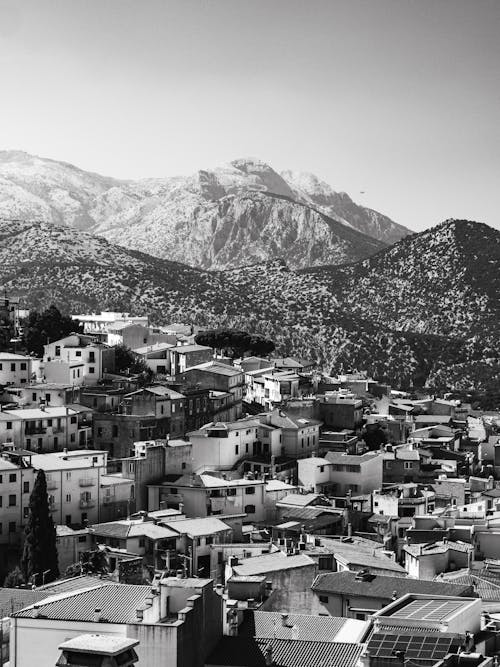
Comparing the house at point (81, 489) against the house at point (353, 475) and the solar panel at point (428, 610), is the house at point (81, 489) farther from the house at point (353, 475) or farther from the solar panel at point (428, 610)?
the solar panel at point (428, 610)

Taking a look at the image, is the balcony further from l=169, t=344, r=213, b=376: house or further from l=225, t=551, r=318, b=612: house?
l=169, t=344, r=213, b=376: house

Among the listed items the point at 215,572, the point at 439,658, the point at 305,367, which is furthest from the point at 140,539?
the point at 305,367

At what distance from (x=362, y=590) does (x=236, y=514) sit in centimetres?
1806

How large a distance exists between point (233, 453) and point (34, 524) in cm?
1829

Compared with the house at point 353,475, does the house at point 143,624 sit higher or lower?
higher

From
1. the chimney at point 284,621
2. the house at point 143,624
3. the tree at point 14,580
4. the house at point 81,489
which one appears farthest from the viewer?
the house at point 81,489

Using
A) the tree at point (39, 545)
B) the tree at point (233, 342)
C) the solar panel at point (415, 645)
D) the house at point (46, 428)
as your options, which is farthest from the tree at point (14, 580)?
the tree at point (233, 342)

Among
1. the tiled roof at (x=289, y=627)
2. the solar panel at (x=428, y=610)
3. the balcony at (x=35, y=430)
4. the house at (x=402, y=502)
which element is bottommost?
the house at (x=402, y=502)

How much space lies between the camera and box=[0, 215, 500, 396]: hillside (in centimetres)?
14375

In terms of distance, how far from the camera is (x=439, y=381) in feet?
462

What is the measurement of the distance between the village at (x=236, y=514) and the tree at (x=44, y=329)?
3.06 ft

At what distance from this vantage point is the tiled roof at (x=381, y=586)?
4019 centimetres

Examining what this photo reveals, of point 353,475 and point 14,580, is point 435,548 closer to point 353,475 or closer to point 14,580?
point 14,580

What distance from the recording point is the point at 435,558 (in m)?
50.0
